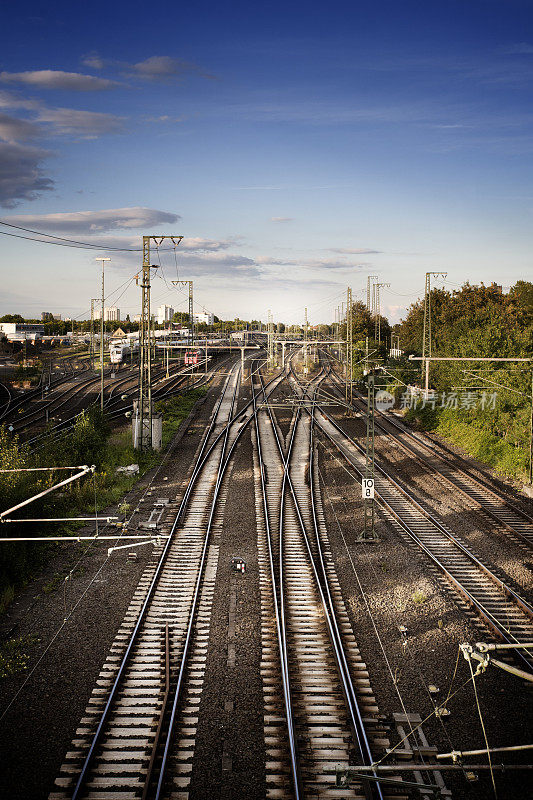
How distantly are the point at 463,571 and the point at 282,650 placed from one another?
688cm

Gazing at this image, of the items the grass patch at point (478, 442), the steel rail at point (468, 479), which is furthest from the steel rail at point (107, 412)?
the grass patch at point (478, 442)

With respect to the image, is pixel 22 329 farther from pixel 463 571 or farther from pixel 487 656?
pixel 487 656

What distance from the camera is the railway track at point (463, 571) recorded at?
45.2ft

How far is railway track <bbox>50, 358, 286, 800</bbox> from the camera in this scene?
9.26m

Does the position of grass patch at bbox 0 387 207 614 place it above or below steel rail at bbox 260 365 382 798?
above

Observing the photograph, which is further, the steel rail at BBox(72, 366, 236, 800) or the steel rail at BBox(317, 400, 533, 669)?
the steel rail at BBox(317, 400, 533, 669)

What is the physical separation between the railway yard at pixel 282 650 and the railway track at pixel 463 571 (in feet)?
0.27

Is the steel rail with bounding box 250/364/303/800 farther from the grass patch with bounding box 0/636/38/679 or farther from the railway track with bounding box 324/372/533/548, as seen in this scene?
the railway track with bounding box 324/372/533/548

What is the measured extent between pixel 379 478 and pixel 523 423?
794cm

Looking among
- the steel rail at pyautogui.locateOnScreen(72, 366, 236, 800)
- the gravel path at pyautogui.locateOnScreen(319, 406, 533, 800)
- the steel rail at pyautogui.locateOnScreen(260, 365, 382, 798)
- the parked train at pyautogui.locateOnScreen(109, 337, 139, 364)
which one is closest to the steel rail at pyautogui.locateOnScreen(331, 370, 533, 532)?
the gravel path at pyautogui.locateOnScreen(319, 406, 533, 800)

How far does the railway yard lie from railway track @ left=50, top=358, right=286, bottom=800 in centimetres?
4

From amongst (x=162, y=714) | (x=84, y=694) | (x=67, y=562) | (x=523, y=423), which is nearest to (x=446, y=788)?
(x=162, y=714)

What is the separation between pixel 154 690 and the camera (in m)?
11.5

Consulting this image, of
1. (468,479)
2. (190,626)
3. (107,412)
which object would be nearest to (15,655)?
(190,626)
